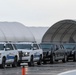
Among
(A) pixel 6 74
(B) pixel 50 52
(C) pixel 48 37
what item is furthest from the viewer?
(C) pixel 48 37

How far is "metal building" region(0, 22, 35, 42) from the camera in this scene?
6875cm

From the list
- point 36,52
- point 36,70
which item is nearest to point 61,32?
point 36,52

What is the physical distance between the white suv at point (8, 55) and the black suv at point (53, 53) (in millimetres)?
5725

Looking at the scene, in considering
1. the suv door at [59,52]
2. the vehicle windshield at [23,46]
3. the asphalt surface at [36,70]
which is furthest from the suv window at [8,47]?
the suv door at [59,52]

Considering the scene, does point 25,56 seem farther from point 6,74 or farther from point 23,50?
point 6,74

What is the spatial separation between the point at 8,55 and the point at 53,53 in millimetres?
7583

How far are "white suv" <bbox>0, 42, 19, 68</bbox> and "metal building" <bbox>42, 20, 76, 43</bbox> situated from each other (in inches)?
1029

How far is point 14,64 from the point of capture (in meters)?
27.7

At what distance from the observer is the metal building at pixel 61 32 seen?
5504 centimetres

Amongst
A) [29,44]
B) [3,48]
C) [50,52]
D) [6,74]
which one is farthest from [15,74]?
[50,52]

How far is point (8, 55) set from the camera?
26.5 m

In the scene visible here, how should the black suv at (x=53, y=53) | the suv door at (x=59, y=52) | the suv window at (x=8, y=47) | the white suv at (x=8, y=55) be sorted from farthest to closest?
the suv door at (x=59, y=52), the black suv at (x=53, y=53), the suv window at (x=8, y=47), the white suv at (x=8, y=55)

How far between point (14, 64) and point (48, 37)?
30.7 metres

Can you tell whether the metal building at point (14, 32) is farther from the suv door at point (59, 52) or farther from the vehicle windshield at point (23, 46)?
the vehicle windshield at point (23, 46)
